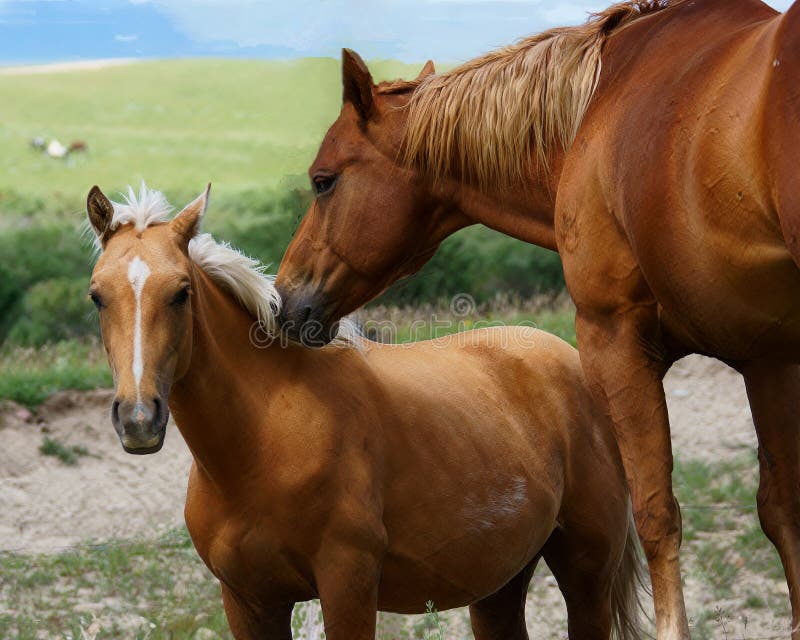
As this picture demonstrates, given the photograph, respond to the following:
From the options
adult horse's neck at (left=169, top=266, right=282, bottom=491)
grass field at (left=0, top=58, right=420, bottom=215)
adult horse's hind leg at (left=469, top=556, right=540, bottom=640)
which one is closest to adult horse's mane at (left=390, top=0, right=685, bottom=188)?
adult horse's neck at (left=169, top=266, right=282, bottom=491)

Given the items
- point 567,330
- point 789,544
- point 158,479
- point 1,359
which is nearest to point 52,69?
point 1,359

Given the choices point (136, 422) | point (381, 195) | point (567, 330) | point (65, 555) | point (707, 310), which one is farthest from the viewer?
point (567, 330)

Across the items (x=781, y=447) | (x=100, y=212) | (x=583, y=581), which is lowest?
(x=583, y=581)

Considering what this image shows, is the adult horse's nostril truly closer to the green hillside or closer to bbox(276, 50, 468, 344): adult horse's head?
bbox(276, 50, 468, 344): adult horse's head

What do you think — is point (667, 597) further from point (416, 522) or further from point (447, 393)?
point (447, 393)

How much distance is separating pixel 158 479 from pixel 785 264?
21.6 ft

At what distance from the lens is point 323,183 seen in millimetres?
3543

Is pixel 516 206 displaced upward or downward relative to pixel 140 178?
upward

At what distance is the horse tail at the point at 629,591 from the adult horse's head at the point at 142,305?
2.10 metres

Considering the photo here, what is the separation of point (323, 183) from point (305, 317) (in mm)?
430

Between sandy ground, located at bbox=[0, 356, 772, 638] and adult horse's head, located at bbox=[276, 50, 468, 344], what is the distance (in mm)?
3938

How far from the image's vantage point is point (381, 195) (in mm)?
3469

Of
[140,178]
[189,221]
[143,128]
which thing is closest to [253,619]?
[189,221]

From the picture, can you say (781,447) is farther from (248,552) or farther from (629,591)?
(248,552)
